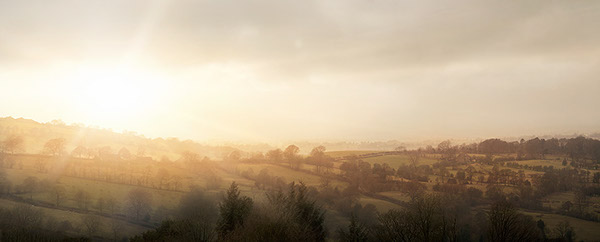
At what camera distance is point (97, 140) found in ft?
373

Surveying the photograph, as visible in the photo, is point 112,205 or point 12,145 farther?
point 12,145

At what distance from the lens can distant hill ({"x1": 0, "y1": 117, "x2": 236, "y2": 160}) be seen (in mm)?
102906

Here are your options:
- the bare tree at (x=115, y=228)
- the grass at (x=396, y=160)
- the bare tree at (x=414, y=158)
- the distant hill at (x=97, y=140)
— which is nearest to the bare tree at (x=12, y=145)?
the distant hill at (x=97, y=140)

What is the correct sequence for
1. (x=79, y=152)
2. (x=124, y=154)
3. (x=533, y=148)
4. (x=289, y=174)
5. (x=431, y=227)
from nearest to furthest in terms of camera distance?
(x=431, y=227)
(x=79, y=152)
(x=533, y=148)
(x=289, y=174)
(x=124, y=154)

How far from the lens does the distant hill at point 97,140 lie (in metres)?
103

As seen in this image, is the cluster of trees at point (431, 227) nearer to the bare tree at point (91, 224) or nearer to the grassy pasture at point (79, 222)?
the grassy pasture at point (79, 222)

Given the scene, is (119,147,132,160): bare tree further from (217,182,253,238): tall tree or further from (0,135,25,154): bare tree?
(217,182,253,238): tall tree

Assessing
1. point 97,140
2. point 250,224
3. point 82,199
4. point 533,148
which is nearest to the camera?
point 250,224

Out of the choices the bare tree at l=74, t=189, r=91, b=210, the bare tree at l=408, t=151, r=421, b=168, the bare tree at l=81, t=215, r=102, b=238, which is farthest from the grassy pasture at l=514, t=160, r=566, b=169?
the bare tree at l=74, t=189, r=91, b=210

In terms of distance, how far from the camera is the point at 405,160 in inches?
4134

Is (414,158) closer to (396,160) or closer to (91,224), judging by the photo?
(396,160)

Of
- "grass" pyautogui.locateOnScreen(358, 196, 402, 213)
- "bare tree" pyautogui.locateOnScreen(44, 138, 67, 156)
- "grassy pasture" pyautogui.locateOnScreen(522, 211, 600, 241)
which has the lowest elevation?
"grassy pasture" pyautogui.locateOnScreen(522, 211, 600, 241)

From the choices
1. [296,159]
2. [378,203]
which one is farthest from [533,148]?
[296,159]

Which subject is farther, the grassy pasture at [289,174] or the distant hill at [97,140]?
the distant hill at [97,140]
